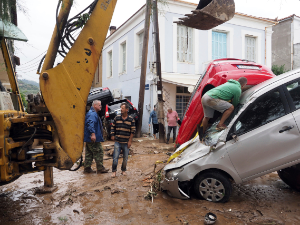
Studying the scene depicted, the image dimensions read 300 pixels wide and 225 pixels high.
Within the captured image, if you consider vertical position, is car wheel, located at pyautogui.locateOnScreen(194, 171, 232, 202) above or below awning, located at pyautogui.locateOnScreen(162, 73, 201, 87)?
below

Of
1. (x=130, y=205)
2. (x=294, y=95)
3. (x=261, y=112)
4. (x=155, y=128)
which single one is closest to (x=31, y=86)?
(x=130, y=205)

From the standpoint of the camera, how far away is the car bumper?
3861 mm

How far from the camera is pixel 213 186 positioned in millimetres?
3799

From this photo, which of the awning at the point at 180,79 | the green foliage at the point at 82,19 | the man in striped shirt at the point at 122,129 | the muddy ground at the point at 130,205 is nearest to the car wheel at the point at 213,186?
the muddy ground at the point at 130,205

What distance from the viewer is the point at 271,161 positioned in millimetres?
3619

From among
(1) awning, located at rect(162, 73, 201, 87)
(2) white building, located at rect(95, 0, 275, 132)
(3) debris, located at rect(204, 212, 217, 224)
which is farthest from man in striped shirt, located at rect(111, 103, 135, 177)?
(1) awning, located at rect(162, 73, 201, 87)

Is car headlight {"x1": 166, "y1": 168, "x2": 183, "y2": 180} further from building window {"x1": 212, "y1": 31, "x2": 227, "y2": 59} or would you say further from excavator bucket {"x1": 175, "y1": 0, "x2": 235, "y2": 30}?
building window {"x1": 212, "y1": 31, "x2": 227, "y2": 59}

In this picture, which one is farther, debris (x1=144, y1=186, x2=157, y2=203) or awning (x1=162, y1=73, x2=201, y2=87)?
awning (x1=162, y1=73, x2=201, y2=87)

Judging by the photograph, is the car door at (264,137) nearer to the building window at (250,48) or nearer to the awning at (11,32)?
the awning at (11,32)

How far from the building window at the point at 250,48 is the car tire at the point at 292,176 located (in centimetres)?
1180

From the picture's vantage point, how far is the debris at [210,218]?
126 inches

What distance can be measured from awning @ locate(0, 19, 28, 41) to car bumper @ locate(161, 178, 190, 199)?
3.27 m

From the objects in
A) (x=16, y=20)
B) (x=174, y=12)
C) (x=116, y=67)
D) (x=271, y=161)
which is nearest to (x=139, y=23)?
(x=174, y=12)

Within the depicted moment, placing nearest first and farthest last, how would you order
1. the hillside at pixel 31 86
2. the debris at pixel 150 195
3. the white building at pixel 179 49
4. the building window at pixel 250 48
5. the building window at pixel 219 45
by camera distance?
1. the hillside at pixel 31 86
2. the debris at pixel 150 195
3. the white building at pixel 179 49
4. the building window at pixel 219 45
5. the building window at pixel 250 48
